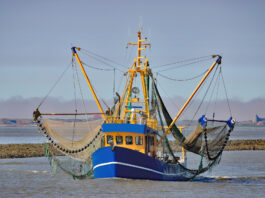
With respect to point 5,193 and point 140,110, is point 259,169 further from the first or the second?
point 5,193

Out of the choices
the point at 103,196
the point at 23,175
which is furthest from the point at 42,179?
the point at 103,196

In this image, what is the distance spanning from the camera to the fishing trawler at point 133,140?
32.2 meters

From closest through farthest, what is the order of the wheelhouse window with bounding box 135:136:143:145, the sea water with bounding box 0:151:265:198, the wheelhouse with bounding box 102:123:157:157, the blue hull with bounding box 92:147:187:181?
the sea water with bounding box 0:151:265:198 < the blue hull with bounding box 92:147:187:181 < the wheelhouse with bounding box 102:123:157:157 < the wheelhouse window with bounding box 135:136:143:145

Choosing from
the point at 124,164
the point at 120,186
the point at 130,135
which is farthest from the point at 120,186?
the point at 130,135

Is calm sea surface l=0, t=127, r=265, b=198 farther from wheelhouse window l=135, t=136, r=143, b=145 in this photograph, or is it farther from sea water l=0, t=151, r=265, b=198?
wheelhouse window l=135, t=136, r=143, b=145

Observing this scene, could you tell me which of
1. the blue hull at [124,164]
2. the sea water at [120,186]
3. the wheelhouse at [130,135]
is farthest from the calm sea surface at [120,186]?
the wheelhouse at [130,135]

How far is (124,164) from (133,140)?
212 centimetres

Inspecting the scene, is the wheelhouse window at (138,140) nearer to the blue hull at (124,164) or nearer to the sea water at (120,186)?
the blue hull at (124,164)

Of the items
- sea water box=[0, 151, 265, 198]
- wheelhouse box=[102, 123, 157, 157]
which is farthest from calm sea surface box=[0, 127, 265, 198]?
wheelhouse box=[102, 123, 157, 157]

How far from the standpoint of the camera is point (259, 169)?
47.0 metres

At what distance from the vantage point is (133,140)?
110 ft

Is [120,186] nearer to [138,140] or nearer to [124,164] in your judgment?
[124,164]

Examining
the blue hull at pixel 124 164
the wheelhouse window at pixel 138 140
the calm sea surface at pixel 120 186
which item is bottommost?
the calm sea surface at pixel 120 186

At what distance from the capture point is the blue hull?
1245 inches
